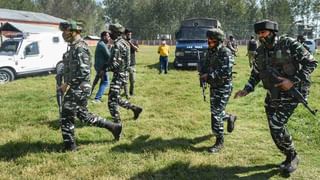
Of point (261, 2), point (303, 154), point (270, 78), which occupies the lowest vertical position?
point (303, 154)

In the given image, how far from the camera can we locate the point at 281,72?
4.52 metres

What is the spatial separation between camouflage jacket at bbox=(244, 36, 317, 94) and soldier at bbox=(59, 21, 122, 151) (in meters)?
2.37

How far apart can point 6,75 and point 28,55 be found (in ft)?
3.77

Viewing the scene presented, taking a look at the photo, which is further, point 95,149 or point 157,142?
point 157,142

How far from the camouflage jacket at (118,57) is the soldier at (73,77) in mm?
805

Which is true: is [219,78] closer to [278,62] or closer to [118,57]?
[278,62]

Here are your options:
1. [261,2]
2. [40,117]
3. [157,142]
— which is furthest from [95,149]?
[261,2]

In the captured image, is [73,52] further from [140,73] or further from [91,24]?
[91,24]

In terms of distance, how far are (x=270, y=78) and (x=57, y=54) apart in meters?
13.3

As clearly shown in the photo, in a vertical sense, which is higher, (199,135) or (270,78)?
(270,78)

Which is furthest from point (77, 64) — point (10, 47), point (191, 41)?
point (191, 41)

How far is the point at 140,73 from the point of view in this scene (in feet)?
54.4

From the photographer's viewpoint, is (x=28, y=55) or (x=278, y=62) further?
(x=28, y=55)

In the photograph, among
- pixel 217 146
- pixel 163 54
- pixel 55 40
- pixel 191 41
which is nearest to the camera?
pixel 217 146
